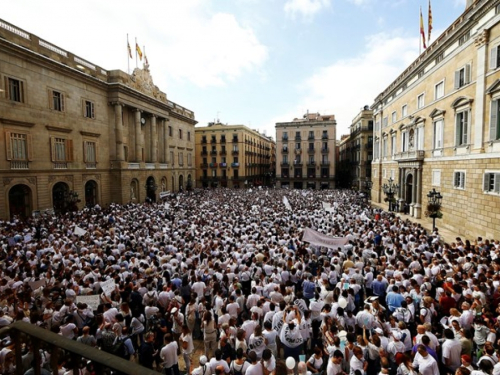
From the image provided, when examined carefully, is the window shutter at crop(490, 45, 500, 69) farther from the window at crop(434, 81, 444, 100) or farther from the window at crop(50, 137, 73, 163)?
the window at crop(50, 137, 73, 163)

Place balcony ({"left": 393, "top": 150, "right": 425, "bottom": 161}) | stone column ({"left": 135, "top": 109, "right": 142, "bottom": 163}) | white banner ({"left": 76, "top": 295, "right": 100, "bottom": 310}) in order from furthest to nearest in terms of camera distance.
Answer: stone column ({"left": 135, "top": 109, "right": 142, "bottom": 163})
balcony ({"left": 393, "top": 150, "right": 425, "bottom": 161})
white banner ({"left": 76, "top": 295, "right": 100, "bottom": 310})

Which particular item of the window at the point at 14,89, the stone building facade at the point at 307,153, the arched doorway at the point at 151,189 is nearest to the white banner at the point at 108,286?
the window at the point at 14,89

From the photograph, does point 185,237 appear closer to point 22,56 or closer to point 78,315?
point 78,315

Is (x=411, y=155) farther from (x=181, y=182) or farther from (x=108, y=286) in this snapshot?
(x=181, y=182)

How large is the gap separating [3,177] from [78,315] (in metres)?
20.5

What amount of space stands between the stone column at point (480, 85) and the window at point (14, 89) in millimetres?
32311

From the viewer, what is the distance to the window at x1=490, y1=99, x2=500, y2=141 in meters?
17.1

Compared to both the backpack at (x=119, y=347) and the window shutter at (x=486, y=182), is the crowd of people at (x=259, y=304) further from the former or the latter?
the window shutter at (x=486, y=182)

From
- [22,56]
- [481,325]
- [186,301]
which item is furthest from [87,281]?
[22,56]

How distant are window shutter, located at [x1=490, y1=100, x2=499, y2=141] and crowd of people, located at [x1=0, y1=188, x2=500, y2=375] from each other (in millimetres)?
8296

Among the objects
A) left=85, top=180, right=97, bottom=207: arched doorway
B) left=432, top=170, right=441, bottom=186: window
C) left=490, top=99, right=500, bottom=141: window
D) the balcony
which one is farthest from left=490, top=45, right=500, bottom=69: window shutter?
left=85, top=180, right=97, bottom=207: arched doorway

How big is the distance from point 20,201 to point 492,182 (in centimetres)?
3309

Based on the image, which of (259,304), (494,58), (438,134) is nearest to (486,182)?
(494,58)

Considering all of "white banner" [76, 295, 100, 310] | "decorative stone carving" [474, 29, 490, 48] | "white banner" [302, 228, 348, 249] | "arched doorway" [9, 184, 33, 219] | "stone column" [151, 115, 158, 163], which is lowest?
"white banner" [76, 295, 100, 310]
